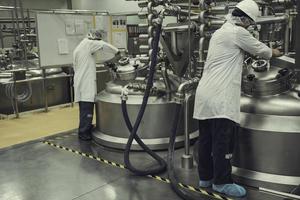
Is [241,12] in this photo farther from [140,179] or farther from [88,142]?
[88,142]

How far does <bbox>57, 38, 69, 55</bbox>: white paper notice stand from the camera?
542 centimetres

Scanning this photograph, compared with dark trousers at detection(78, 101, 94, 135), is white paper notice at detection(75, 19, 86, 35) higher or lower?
higher

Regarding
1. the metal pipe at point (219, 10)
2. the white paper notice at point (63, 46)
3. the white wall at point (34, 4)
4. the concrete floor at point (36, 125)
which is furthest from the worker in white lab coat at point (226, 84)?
the white wall at point (34, 4)

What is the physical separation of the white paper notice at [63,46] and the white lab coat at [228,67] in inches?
142

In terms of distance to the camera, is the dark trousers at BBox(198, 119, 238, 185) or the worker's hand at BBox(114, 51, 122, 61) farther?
the worker's hand at BBox(114, 51, 122, 61)

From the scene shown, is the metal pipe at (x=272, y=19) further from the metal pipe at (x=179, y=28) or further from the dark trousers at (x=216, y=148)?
the dark trousers at (x=216, y=148)

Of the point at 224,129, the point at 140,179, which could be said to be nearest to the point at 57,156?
the point at 140,179

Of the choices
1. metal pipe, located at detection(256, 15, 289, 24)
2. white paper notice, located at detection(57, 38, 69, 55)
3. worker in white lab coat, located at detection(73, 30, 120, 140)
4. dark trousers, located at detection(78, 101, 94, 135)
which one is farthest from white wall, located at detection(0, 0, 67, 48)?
metal pipe, located at detection(256, 15, 289, 24)

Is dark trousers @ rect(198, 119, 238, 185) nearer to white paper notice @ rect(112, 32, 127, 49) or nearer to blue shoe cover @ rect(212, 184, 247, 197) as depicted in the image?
blue shoe cover @ rect(212, 184, 247, 197)

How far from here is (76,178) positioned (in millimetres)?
2854

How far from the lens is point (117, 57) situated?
415cm

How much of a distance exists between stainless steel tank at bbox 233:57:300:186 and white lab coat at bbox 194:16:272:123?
289mm

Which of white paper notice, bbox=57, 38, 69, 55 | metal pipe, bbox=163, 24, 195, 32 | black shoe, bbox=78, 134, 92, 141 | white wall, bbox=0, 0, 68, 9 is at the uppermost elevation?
white wall, bbox=0, 0, 68, 9

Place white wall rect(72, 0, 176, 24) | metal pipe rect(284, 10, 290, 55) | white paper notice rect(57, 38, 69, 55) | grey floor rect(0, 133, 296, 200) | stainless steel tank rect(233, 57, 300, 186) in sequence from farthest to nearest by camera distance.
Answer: white wall rect(72, 0, 176, 24), white paper notice rect(57, 38, 69, 55), metal pipe rect(284, 10, 290, 55), grey floor rect(0, 133, 296, 200), stainless steel tank rect(233, 57, 300, 186)
